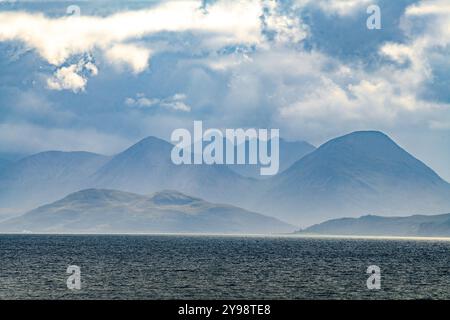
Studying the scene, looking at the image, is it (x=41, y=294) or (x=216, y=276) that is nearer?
(x=41, y=294)

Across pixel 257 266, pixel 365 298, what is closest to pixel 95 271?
pixel 257 266

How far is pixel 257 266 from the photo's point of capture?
6786 inches

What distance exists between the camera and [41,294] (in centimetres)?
11125

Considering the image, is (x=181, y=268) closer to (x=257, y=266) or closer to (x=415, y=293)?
(x=257, y=266)
